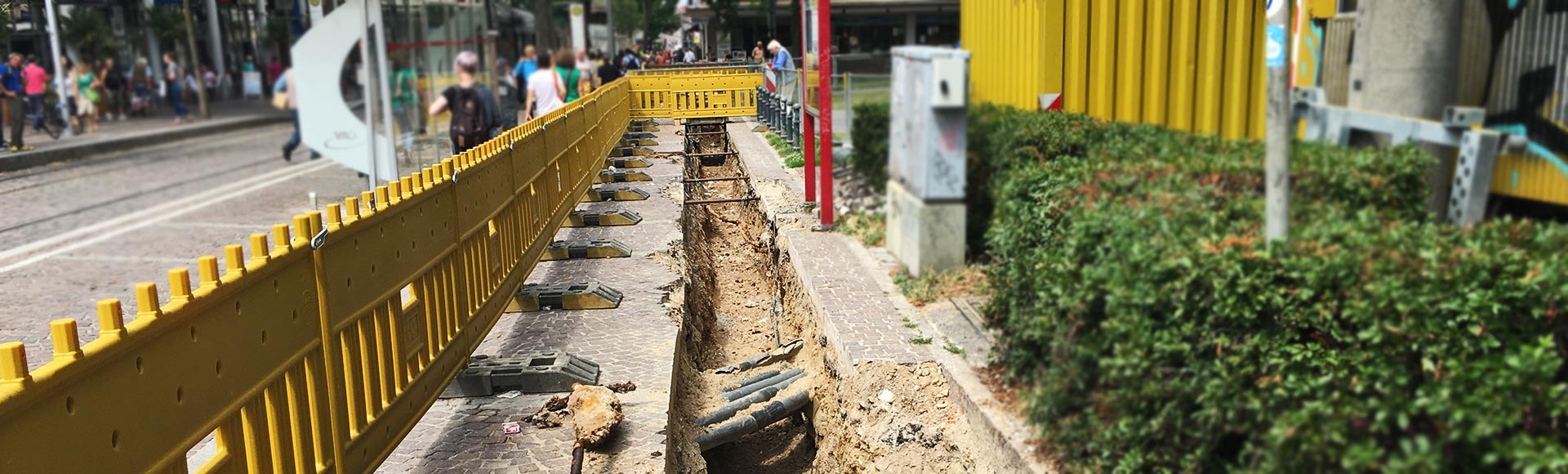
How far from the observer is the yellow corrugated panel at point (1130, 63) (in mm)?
4543

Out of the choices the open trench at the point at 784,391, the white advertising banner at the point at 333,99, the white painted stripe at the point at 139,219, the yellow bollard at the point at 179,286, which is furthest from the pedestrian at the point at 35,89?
the yellow bollard at the point at 179,286

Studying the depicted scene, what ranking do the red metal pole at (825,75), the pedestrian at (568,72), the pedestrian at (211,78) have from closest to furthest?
the red metal pole at (825,75)
the pedestrian at (568,72)
the pedestrian at (211,78)

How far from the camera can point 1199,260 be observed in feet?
10.2

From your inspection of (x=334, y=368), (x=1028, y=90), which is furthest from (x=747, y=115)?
(x=334, y=368)

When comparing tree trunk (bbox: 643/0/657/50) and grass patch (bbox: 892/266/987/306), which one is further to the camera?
tree trunk (bbox: 643/0/657/50)

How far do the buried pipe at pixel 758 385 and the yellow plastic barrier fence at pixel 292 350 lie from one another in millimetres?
1441

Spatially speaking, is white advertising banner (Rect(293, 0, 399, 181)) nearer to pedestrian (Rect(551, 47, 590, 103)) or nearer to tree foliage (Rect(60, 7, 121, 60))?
pedestrian (Rect(551, 47, 590, 103))

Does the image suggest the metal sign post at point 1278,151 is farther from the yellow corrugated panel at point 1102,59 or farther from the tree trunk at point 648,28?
the tree trunk at point 648,28

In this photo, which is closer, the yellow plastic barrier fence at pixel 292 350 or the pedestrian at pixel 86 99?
the yellow plastic barrier fence at pixel 292 350

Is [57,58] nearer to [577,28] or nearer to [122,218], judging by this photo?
[122,218]

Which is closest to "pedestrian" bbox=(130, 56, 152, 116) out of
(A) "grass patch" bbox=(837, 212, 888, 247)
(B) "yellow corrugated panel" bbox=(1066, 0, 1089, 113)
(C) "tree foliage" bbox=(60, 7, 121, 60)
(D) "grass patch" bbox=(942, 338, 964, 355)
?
(C) "tree foliage" bbox=(60, 7, 121, 60)

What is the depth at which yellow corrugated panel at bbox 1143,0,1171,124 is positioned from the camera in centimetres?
418

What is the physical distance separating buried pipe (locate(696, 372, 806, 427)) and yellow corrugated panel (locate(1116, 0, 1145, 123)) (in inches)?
Answer: 114

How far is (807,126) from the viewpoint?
395 inches
